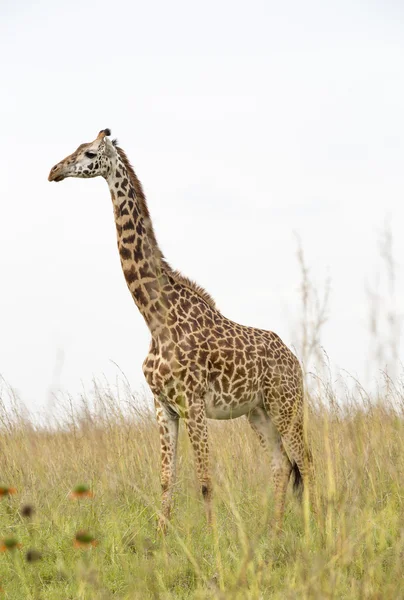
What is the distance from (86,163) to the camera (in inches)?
253

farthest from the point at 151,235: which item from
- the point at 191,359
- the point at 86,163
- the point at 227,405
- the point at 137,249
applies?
the point at 227,405

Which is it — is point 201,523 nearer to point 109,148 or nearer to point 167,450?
point 167,450

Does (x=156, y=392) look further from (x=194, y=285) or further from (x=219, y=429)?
(x=219, y=429)

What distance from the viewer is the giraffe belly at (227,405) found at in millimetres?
6324

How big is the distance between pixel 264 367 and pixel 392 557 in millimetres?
2071

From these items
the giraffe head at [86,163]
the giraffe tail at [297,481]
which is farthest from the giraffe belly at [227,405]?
the giraffe head at [86,163]

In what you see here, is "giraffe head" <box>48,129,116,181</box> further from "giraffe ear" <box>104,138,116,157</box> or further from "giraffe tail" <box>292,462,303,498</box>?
"giraffe tail" <box>292,462,303,498</box>

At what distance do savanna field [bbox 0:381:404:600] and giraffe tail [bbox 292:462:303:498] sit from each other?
0.31 ft

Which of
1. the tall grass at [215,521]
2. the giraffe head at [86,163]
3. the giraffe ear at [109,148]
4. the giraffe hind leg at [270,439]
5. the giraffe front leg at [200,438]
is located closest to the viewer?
the tall grass at [215,521]

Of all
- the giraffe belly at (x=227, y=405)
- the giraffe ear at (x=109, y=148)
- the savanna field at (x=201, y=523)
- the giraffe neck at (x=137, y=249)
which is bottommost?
the savanna field at (x=201, y=523)

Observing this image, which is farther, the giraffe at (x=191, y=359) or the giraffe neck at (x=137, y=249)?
the giraffe neck at (x=137, y=249)

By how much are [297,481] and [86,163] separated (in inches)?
126

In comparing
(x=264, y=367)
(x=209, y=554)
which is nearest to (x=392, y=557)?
(x=209, y=554)

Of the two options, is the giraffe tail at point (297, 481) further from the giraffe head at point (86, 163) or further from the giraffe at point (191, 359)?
the giraffe head at point (86, 163)
